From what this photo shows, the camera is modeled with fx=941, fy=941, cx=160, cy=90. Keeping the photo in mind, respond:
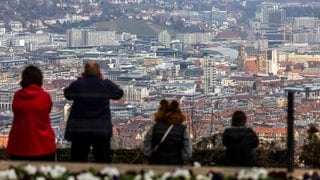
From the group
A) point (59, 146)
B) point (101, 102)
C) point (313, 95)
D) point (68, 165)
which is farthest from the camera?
point (313, 95)

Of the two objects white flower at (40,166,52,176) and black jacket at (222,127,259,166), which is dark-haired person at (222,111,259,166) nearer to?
black jacket at (222,127,259,166)

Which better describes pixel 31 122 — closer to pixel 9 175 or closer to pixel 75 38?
pixel 9 175

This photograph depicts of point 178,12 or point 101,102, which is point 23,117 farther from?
point 178,12

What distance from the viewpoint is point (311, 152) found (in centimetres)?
1014

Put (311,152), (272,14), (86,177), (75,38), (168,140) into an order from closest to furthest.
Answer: (86,177), (168,140), (311,152), (75,38), (272,14)

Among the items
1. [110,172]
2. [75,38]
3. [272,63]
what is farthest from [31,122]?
[75,38]

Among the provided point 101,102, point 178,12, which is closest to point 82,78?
point 101,102

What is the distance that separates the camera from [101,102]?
825 centimetres

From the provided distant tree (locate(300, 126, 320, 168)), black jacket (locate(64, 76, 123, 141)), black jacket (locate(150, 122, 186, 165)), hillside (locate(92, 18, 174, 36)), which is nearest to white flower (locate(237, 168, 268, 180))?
black jacket (locate(150, 122, 186, 165))

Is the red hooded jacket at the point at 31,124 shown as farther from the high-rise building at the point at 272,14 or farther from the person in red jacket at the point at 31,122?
the high-rise building at the point at 272,14

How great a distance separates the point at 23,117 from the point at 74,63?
8351 millimetres

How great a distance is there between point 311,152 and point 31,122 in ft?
11.6

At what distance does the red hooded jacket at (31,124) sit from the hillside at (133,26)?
2217 centimetres

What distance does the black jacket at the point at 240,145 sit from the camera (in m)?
8.02
